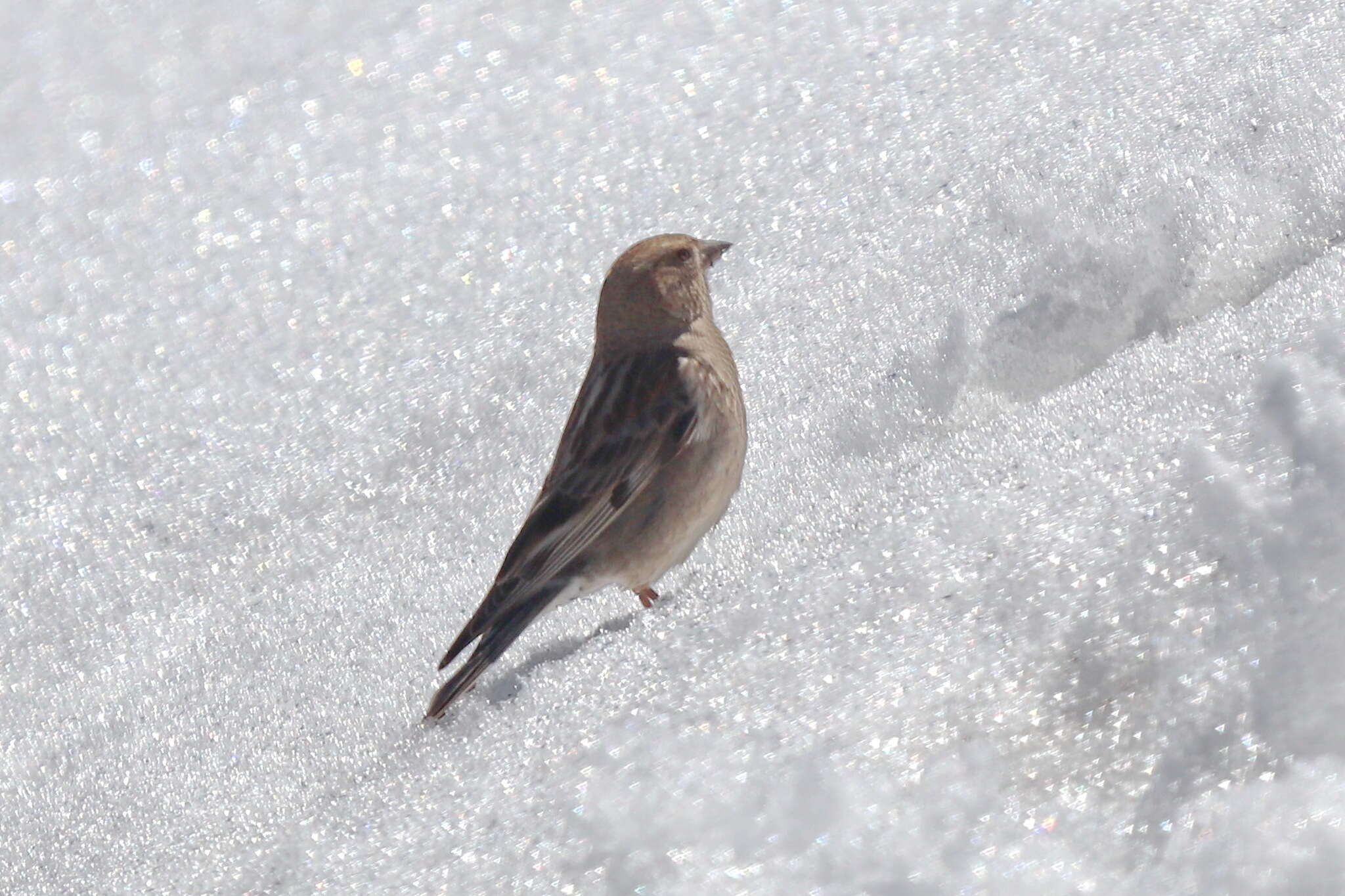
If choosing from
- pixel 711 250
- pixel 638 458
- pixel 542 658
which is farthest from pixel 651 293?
pixel 542 658

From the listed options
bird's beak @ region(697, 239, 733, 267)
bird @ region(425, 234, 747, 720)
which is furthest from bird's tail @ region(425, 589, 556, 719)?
bird's beak @ region(697, 239, 733, 267)

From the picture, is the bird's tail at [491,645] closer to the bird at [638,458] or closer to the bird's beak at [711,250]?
the bird at [638,458]

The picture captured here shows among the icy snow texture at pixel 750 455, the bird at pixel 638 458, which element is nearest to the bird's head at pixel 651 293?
the bird at pixel 638 458

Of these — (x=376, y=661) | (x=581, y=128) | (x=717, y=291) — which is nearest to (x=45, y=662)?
(x=376, y=661)

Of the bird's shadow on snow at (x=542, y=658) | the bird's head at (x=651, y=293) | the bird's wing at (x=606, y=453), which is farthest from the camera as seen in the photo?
the bird's head at (x=651, y=293)

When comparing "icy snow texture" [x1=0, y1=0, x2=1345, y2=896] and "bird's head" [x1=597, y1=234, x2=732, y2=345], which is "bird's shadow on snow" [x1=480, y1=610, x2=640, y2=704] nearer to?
"icy snow texture" [x1=0, y1=0, x2=1345, y2=896]

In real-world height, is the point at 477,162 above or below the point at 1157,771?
below

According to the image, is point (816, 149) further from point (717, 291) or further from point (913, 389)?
point (913, 389)

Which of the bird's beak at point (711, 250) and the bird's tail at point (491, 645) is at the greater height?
the bird's beak at point (711, 250)
